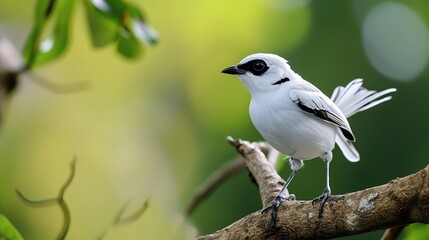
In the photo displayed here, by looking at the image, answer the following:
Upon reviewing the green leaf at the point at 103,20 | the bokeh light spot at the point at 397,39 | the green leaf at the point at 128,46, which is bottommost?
the bokeh light spot at the point at 397,39

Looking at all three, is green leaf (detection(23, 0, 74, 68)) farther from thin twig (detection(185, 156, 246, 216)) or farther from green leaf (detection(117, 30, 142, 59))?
thin twig (detection(185, 156, 246, 216))

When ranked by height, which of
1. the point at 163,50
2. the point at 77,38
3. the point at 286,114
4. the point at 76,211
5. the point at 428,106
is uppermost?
the point at 77,38

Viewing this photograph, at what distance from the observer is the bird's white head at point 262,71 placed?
4.97 ft

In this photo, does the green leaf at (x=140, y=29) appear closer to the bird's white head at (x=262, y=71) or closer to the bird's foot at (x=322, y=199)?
the bird's white head at (x=262, y=71)

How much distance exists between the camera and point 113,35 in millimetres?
2186

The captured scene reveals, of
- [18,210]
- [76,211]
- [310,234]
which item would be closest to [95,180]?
[76,211]

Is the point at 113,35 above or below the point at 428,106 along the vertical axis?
above

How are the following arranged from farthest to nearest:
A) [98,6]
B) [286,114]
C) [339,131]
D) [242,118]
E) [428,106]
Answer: [428,106] < [242,118] < [98,6] < [339,131] < [286,114]

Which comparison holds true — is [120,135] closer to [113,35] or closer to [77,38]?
[77,38]

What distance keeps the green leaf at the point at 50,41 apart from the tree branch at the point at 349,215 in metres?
0.96

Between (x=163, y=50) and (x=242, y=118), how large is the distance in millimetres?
1711

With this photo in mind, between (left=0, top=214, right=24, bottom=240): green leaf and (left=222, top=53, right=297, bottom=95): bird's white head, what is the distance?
56cm

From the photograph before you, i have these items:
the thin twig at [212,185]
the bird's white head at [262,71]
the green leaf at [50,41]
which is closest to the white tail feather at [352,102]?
the bird's white head at [262,71]

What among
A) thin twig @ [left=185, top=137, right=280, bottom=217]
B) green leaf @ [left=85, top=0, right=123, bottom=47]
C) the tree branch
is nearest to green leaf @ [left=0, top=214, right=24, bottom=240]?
the tree branch
